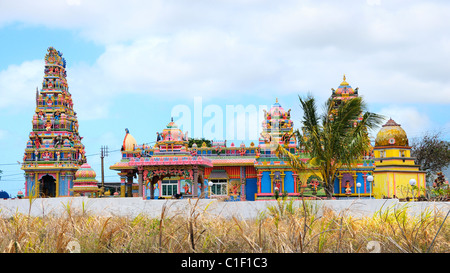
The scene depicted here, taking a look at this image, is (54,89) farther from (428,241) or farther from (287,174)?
(428,241)

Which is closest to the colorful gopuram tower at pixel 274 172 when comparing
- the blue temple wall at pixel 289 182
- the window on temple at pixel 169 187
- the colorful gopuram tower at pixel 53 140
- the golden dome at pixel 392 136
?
the blue temple wall at pixel 289 182

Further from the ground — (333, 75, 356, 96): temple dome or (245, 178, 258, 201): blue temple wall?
(333, 75, 356, 96): temple dome

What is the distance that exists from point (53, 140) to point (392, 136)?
28.3 meters

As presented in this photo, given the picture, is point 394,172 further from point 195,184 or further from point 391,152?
point 195,184

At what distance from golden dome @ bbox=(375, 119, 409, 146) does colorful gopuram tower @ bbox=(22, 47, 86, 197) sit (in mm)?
25270

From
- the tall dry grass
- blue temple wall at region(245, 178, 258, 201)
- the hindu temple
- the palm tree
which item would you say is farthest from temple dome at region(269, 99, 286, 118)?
the tall dry grass

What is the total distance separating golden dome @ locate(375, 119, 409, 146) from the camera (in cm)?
4138

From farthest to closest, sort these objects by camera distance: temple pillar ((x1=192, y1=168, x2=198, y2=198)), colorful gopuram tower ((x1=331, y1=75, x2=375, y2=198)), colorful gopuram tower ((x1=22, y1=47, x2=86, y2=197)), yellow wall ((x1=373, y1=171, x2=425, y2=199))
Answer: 1. colorful gopuram tower ((x1=22, y1=47, x2=86, y2=197))
2. yellow wall ((x1=373, y1=171, x2=425, y2=199))
3. colorful gopuram tower ((x1=331, y1=75, x2=375, y2=198))
4. temple pillar ((x1=192, y1=168, x2=198, y2=198))

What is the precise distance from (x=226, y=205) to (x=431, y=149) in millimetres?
39574

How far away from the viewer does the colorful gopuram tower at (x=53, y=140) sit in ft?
150

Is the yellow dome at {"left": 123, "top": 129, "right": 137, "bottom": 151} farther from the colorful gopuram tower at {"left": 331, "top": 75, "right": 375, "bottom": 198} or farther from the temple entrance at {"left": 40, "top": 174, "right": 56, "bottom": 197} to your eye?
the temple entrance at {"left": 40, "top": 174, "right": 56, "bottom": 197}

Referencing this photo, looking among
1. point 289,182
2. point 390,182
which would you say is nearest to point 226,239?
point 289,182

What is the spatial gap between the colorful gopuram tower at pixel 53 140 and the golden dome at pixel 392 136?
25270 mm
